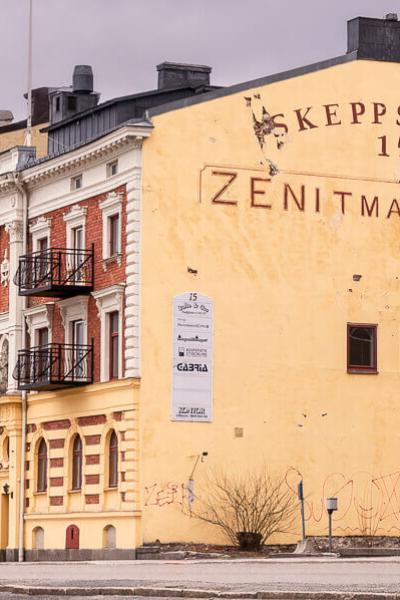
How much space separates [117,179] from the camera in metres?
53.0

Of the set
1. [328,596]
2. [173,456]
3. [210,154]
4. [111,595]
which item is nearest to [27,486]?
[173,456]

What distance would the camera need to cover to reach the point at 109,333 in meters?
53.3

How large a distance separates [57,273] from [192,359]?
588 cm

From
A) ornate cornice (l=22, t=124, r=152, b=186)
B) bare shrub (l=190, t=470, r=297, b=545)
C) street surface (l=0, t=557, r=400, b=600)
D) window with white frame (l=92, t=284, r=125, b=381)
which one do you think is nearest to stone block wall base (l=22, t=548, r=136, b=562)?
bare shrub (l=190, t=470, r=297, b=545)

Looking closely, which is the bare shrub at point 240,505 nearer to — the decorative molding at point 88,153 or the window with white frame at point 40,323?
the window with white frame at point 40,323

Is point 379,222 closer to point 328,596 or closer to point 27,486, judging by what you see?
point 27,486

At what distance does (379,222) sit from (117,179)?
25.0 ft

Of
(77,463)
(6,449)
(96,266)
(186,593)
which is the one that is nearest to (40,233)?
(96,266)

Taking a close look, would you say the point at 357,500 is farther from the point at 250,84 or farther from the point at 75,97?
the point at 75,97

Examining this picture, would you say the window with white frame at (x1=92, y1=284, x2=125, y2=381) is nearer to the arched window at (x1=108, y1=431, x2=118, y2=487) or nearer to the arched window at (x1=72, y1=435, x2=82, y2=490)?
the arched window at (x1=108, y1=431, x2=118, y2=487)

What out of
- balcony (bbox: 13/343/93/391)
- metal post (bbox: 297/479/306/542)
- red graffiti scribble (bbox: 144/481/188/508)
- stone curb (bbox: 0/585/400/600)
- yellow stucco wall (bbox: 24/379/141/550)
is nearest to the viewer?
stone curb (bbox: 0/585/400/600)

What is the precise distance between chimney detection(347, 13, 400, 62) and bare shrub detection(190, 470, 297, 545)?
12.5 m

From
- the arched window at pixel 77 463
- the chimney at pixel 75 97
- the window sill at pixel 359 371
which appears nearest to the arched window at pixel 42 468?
the arched window at pixel 77 463

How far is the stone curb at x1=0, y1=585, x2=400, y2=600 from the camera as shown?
2508cm
